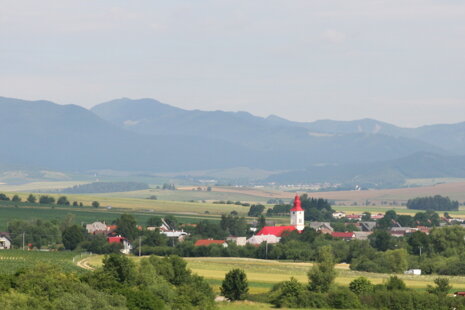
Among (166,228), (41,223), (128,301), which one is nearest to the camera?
(128,301)

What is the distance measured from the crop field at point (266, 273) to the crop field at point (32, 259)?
2579 millimetres

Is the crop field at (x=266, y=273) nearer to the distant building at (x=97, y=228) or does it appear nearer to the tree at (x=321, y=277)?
the tree at (x=321, y=277)

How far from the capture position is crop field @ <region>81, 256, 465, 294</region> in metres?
88.9

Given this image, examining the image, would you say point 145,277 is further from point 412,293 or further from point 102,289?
point 412,293

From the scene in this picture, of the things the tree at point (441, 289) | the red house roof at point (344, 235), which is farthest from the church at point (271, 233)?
the tree at point (441, 289)

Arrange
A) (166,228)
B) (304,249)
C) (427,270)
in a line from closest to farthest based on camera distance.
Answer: (427,270)
(304,249)
(166,228)

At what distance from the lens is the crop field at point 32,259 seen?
88.2m

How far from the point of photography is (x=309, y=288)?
78.5 m

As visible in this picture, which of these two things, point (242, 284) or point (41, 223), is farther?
point (41, 223)

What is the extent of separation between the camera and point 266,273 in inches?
3969

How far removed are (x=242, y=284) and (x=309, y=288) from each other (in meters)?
5.32

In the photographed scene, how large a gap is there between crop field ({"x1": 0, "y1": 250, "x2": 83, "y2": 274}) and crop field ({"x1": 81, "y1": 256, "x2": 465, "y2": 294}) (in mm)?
2579

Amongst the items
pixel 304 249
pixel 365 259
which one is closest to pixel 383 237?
pixel 304 249

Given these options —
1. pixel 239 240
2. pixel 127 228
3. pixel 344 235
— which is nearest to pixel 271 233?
pixel 239 240
